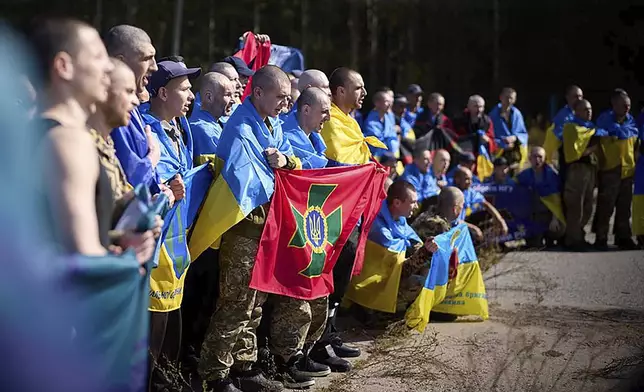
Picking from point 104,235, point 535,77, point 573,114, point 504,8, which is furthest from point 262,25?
point 104,235

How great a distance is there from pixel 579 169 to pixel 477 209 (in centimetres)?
189

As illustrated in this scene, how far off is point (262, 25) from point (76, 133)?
25.4 metres

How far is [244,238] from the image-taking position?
4.77 m

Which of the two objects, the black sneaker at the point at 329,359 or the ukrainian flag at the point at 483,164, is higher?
the ukrainian flag at the point at 483,164

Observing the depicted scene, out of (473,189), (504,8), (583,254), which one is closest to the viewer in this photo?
(473,189)

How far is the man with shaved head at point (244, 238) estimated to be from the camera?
463cm

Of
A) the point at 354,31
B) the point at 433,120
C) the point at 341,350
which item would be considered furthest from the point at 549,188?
the point at 354,31

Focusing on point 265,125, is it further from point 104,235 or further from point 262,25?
point 262,25

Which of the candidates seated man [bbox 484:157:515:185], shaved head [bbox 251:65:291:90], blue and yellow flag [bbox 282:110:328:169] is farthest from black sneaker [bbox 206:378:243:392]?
seated man [bbox 484:157:515:185]

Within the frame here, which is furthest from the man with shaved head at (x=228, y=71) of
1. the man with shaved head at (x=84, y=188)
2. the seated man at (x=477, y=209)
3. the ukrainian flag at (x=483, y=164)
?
the ukrainian flag at (x=483, y=164)

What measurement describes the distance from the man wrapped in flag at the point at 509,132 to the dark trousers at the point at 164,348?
7.56 m

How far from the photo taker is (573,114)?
10.8 m

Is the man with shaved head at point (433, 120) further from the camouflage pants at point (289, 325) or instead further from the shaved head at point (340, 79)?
the camouflage pants at point (289, 325)

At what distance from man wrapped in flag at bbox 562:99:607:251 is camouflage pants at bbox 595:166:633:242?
0.58 ft
